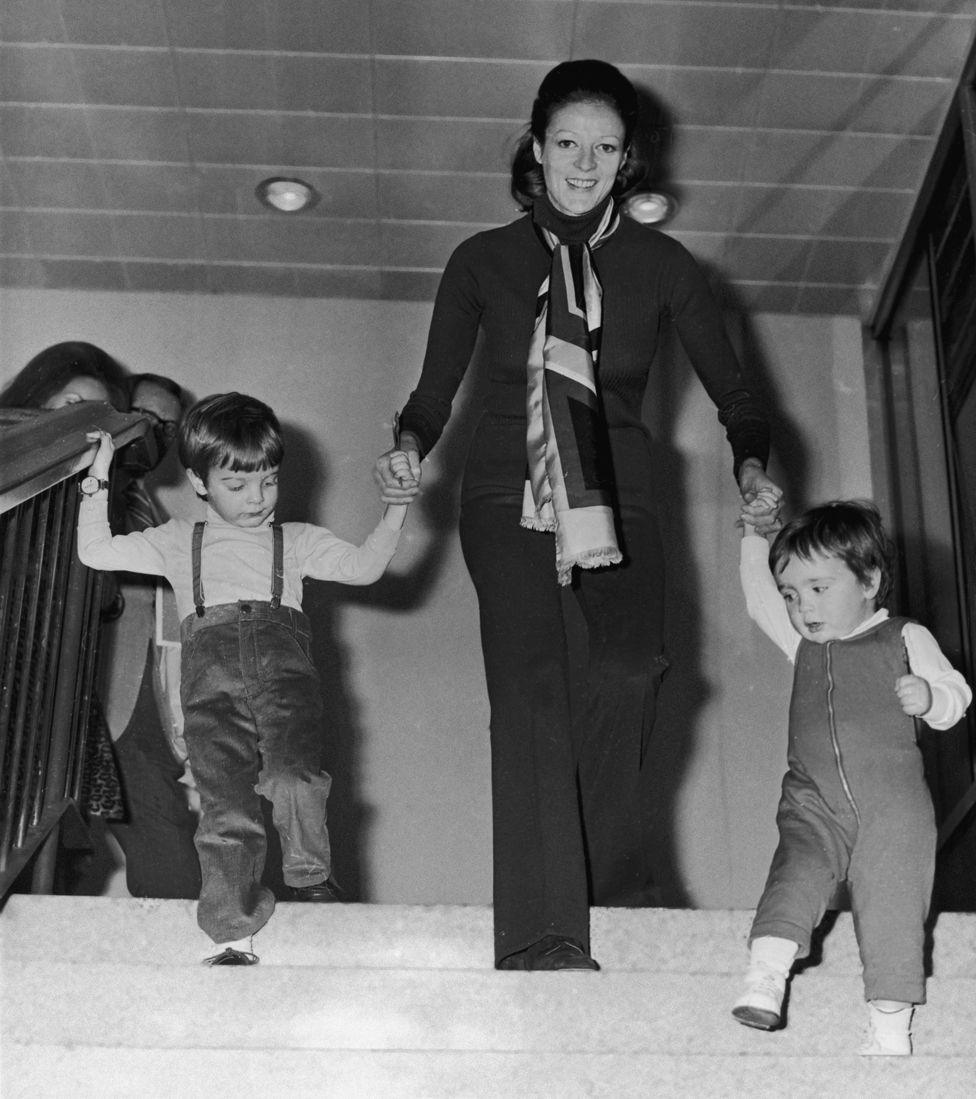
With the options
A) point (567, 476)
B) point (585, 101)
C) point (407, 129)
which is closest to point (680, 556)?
point (407, 129)

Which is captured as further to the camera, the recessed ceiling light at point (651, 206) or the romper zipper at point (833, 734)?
the recessed ceiling light at point (651, 206)

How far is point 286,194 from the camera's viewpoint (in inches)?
204

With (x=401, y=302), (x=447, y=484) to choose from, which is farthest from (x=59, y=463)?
(x=401, y=302)

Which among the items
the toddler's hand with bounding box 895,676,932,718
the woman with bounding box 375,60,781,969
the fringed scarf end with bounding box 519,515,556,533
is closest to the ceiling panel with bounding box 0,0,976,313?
the woman with bounding box 375,60,781,969

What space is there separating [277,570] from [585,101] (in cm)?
105

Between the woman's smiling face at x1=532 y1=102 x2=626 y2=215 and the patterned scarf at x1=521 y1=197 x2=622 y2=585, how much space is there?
37mm

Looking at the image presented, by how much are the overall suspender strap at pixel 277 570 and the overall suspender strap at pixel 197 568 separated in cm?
14

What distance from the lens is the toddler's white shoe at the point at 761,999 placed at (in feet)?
7.43

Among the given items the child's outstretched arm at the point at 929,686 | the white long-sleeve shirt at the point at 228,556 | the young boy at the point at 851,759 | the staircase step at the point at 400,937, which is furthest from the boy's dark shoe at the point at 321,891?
the child's outstretched arm at the point at 929,686

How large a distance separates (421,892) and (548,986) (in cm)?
263

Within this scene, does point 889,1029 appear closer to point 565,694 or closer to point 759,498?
point 565,694

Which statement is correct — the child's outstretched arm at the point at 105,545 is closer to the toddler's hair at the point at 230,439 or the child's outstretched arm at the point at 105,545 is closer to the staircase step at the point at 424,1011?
the toddler's hair at the point at 230,439

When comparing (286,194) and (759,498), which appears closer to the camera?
(759,498)

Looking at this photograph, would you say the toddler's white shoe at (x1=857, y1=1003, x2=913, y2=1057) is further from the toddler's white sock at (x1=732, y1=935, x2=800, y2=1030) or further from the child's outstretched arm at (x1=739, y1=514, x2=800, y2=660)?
the child's outstretched arm at (x1=739, y1=514, x2=800, y2=660)
